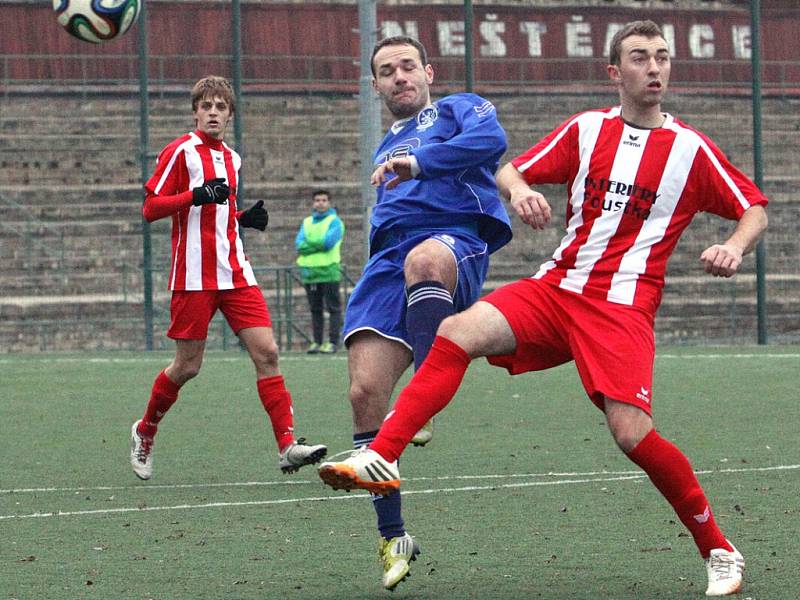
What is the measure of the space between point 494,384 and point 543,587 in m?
7.74

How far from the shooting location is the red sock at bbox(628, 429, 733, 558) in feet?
16.5

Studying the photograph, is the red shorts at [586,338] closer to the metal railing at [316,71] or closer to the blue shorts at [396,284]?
the blue shorts at [396,284]

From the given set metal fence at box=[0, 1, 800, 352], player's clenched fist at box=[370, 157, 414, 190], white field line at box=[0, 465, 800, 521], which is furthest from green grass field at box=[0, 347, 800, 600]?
metal fence at box=[0, 1, 800, 352]

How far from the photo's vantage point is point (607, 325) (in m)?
5.06

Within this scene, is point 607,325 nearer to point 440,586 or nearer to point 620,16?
point 440,586

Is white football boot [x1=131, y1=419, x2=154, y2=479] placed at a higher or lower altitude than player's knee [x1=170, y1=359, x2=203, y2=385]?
lower

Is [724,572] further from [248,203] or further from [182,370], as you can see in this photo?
[248,203]

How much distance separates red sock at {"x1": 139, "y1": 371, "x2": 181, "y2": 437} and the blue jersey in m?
2.52

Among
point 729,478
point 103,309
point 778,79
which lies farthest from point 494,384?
point 778,79

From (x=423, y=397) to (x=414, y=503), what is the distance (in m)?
2.21

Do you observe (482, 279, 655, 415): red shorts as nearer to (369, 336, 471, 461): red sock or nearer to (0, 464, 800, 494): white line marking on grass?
(369, 336, 471, 461): red sock

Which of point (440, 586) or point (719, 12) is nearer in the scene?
point (440, 586)

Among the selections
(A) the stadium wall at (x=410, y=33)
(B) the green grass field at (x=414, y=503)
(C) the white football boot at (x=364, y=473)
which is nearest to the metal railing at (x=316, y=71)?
(A) the stadium wall at (x=410, y=33)

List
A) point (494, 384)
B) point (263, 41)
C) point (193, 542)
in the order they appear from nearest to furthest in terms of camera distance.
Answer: point (193, 542) → point (494, 384) → point (263, 41)
